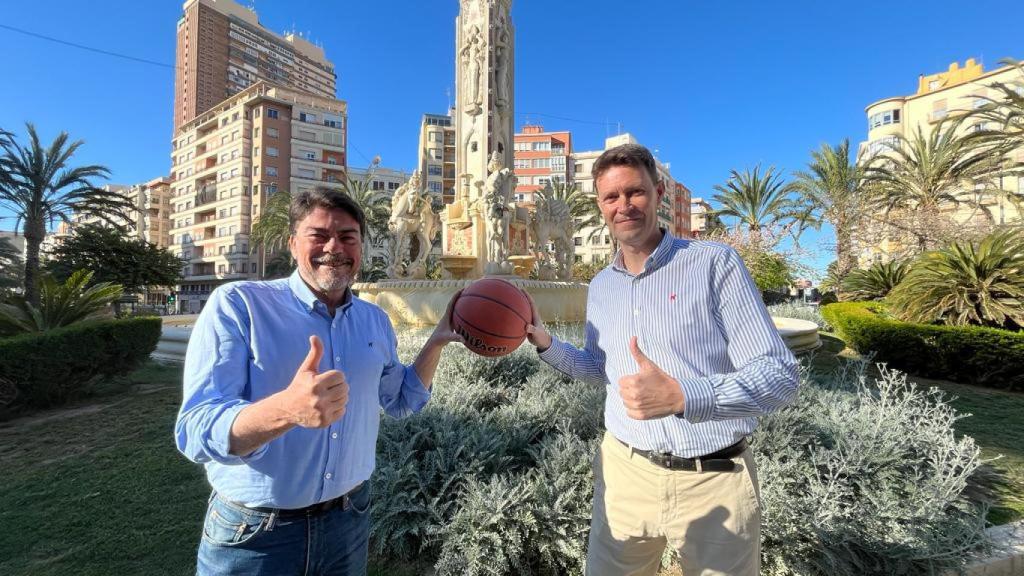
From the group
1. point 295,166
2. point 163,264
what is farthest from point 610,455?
point 295,166

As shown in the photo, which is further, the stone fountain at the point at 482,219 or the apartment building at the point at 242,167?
the apartment building at the point at 242,167

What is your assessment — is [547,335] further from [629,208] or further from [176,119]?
[176,119]

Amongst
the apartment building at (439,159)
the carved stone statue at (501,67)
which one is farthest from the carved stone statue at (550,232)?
the apartment building at (439,159)

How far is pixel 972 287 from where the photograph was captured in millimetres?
9211

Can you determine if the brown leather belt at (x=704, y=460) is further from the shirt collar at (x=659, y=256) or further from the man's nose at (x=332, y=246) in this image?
the man's nose at (x=332, y=246)

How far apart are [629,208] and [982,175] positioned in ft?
102

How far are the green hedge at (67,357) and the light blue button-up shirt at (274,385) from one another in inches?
295

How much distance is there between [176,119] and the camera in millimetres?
88062

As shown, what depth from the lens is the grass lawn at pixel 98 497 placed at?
319 centimetres

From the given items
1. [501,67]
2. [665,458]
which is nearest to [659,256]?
[665,458]

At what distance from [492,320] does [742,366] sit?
4.43 feet

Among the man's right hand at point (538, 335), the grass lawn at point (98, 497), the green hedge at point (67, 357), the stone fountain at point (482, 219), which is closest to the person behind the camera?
the man's right hand at point (538, 335)

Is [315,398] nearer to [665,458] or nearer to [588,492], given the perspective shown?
[665,458]

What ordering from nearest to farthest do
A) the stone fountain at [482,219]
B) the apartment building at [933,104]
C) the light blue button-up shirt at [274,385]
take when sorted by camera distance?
the light blue button-up shirt at [274,385] → the stone fountain at [482,219] → the apartment building at [933,104]
